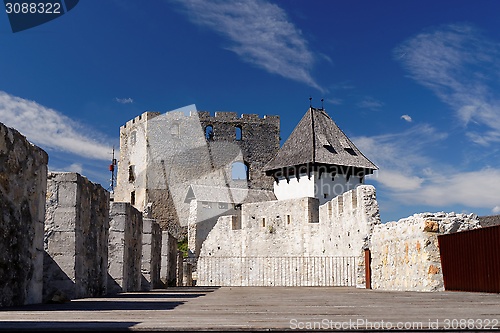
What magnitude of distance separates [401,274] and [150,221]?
4794mm

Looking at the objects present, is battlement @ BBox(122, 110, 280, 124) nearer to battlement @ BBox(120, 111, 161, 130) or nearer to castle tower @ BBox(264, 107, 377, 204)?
battlement @ BBox(120, 111, 161, 130)

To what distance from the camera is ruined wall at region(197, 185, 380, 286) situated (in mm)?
22141

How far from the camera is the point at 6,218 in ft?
15.9

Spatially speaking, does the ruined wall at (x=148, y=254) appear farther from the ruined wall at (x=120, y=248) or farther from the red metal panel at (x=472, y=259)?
the red metal panel at (x=472, y=259)

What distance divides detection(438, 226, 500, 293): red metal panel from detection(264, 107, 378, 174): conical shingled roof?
22574 mm

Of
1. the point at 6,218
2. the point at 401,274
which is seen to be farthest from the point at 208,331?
the point at 401,274

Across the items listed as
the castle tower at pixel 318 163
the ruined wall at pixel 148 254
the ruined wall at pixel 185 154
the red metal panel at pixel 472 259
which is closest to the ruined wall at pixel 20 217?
the ruined wall at pixel 148 254

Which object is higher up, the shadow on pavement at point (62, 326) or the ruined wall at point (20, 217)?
the ruined wall at point (20, 217)

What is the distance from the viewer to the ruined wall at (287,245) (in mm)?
22141

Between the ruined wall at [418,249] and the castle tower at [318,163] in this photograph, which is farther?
the castle tower at [318,163]

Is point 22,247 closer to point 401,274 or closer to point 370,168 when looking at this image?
point 401,274

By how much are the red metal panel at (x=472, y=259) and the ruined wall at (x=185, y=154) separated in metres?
37.1

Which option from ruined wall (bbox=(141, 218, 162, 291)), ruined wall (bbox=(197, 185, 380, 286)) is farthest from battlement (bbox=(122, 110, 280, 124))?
ruined wall (bbox=(141, 218, 162, 291))

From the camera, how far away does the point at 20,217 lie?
16.8 ft
